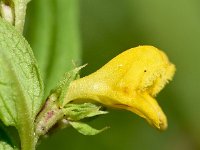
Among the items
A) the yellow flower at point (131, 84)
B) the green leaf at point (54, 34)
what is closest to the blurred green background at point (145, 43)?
the green leaf at point (54, 34)

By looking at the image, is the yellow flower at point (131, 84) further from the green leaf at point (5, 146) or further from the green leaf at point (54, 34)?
the green leaf at point (54, 34)

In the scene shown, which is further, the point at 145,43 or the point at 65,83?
the point at 145,43

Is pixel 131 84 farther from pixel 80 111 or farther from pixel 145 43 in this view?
pixel 145 43

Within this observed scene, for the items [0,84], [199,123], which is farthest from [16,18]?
[199,123]

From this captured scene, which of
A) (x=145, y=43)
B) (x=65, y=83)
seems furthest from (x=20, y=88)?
(x=145, y=43)

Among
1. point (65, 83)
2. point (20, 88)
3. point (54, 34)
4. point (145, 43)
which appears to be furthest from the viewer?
point (145, 43)

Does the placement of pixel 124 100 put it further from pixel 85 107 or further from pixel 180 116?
pixel 180 116

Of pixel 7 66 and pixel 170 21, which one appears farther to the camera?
pixel 170 21

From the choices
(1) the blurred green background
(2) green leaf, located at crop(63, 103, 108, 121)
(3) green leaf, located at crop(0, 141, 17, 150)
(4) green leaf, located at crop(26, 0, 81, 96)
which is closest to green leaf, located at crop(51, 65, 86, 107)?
(2) green leaf, located at crop(63, 103, 108, 121)
